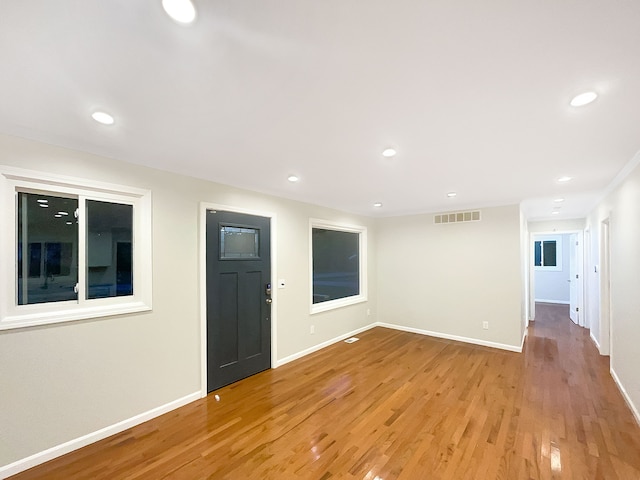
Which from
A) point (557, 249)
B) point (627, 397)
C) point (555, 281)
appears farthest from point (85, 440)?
point (557, 249)

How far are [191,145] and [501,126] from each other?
2.33 metres

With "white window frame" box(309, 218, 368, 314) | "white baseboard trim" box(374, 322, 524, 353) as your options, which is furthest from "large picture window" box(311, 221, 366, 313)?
"white baseboard trim" box(374, 322, 524, 353)

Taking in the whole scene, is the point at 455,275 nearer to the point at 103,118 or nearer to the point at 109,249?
the point at 109,249

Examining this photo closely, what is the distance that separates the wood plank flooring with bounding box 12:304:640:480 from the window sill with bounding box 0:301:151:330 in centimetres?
104

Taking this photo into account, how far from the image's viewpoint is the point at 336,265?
17.6 ft

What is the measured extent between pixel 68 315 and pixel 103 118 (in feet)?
5.12

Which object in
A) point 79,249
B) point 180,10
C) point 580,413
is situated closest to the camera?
point 180,10

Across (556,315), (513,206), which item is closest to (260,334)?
(513,206)

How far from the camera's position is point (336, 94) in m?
1.54

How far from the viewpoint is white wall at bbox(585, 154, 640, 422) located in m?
2.56

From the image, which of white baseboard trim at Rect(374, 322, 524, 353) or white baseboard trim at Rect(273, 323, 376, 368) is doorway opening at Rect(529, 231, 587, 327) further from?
white baseboard trim at Rect(273, 323, 376, 368)

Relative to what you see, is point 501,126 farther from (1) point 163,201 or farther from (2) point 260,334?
(2) point 260,334

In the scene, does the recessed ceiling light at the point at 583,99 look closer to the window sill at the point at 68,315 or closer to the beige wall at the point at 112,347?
the beige wall at the point at 112,347

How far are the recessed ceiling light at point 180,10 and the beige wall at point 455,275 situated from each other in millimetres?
5015
